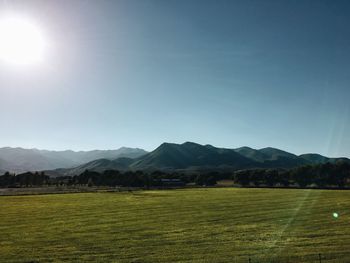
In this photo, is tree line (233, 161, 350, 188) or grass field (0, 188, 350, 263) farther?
tree line (233, 161, 350, 188)

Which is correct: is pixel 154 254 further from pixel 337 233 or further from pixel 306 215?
pixel 306 215

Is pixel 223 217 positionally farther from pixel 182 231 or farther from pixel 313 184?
→ pixel 313 184

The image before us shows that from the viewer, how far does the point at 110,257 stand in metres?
30.3

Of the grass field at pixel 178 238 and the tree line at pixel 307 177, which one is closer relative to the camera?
the grass field at pixel 178 238

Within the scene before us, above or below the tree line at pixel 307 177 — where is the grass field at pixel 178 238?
below

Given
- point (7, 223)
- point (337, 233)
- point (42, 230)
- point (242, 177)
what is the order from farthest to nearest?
point (242, 177) < point (7, 223) < point (42, 230) < point (337, 233)

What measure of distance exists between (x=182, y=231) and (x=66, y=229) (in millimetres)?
15081

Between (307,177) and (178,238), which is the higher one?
(307,177)

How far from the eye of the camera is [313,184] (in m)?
174

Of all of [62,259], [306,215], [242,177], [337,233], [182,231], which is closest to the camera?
[62,259]

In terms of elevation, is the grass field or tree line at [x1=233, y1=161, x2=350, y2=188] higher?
tree line at [x1=233, y1=161, x2=350, y2=188]

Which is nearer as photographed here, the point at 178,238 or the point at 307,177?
the point at 178,238

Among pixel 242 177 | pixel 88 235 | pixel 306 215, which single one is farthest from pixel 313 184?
pixel 88 235

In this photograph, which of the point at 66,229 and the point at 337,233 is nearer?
the point at 337,233
